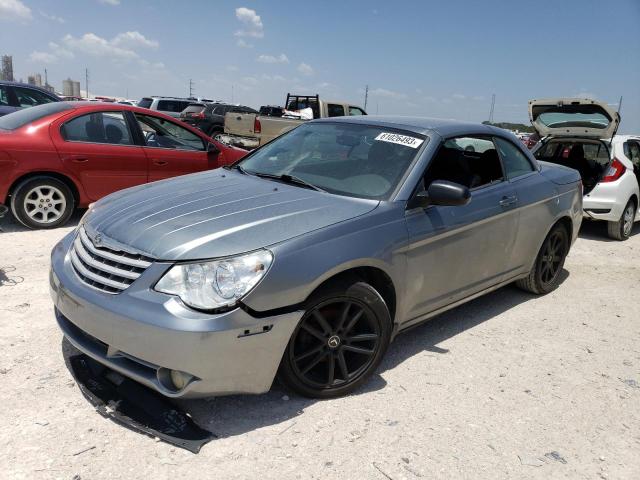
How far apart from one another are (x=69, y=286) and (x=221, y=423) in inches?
42.2

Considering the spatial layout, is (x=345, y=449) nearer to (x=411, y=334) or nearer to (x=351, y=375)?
(x=351, y=375)

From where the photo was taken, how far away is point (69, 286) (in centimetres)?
281

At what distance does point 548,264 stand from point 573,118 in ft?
11.7

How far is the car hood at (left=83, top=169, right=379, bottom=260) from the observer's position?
264 cm

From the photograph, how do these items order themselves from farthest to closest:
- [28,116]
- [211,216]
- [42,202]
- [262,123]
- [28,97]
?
[262,123], [28,97], [28,116], [42,202], [211,216]

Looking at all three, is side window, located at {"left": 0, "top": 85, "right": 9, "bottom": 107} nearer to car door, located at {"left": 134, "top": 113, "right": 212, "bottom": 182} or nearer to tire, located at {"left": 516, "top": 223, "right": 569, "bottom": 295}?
car door, located at {"left": 134, "top": 113, "right": 212, "bottom": 182}

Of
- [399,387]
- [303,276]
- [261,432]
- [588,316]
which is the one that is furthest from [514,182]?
[261,432]

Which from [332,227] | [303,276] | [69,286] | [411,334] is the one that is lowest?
[411,334]

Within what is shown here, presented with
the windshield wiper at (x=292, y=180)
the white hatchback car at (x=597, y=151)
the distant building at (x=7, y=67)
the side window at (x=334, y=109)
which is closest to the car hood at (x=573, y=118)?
the white hatchback car at (x=597, y=151)

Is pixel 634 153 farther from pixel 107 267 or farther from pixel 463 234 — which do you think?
pixel 107 267

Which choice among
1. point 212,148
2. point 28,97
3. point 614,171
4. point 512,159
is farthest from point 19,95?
point 614,171

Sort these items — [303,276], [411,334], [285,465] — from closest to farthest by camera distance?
[285,465], [303,276], [411,334]

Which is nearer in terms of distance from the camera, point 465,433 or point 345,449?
point 345,449

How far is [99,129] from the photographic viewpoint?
21.1 ft
